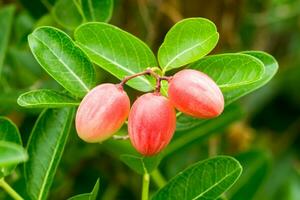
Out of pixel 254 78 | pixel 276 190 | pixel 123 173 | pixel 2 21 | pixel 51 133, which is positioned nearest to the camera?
pixel 254 78

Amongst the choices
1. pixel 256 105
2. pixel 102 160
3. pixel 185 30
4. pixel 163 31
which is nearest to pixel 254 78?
pixel 185 30

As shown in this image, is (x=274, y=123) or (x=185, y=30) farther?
(x=274, y=123)

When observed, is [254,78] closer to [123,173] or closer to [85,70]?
[85,70]

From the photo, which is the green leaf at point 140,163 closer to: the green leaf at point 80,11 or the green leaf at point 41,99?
the green leaf at point 41,99

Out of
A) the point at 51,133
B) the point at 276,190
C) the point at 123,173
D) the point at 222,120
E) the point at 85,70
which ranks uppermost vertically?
the point at 85,70

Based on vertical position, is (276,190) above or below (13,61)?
below

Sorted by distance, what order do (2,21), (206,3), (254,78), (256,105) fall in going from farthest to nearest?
(256,105), (206,3), (2,21), (254,78)

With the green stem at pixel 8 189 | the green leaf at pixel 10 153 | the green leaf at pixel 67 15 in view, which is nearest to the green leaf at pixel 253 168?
the green leaf at pixel 67 15


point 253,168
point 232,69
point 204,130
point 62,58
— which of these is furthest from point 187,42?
point 253,168
